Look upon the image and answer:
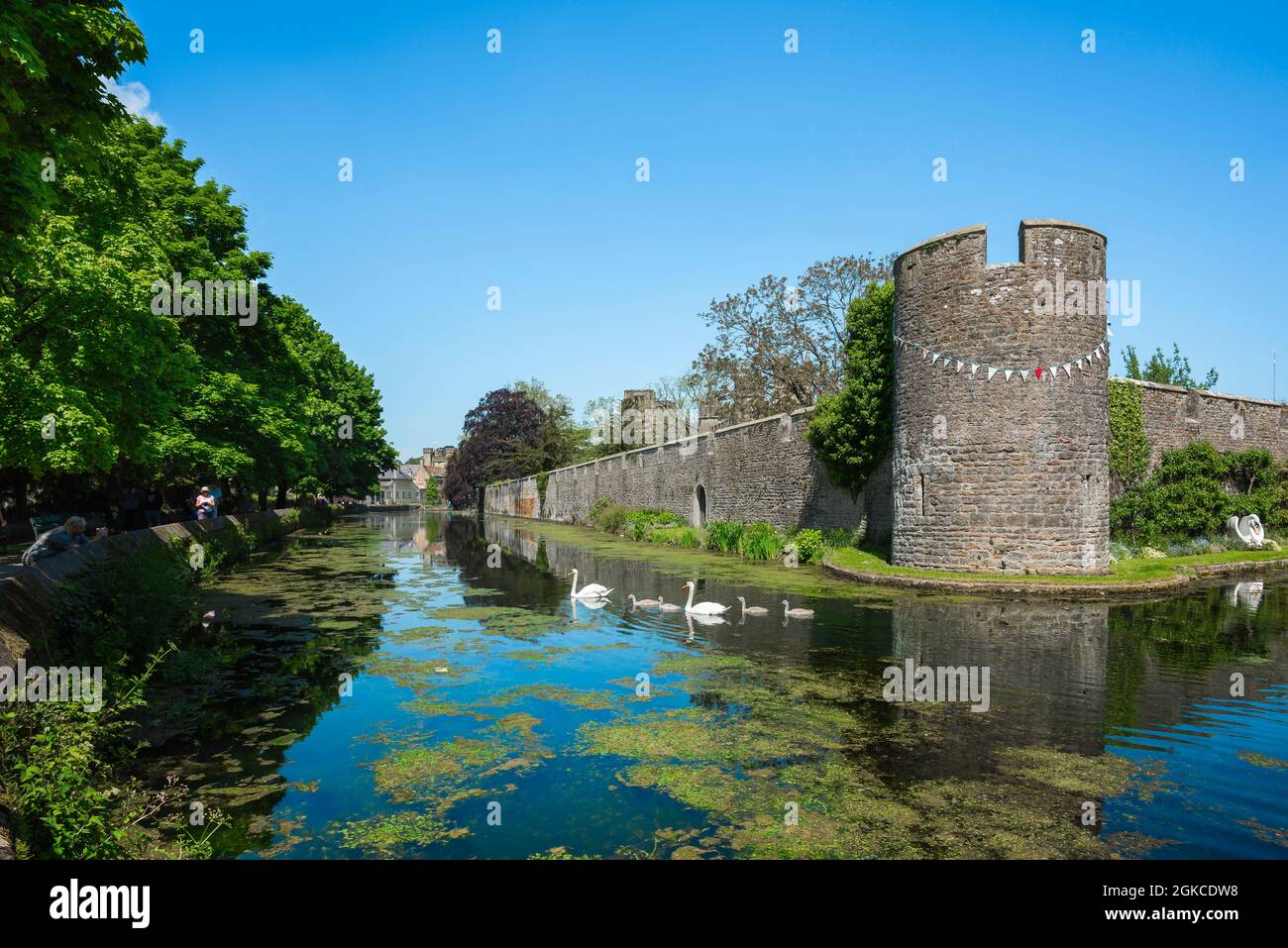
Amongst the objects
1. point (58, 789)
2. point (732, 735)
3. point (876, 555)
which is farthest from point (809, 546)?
point (58, 789)

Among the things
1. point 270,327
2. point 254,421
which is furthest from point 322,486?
point 254,421

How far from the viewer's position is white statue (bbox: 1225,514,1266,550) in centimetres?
2184

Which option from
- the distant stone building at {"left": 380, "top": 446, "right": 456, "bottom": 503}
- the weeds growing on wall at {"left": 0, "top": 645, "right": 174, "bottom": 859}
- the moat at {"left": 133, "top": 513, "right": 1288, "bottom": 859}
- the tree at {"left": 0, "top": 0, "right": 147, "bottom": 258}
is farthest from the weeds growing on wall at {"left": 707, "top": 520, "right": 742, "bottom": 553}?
the distant stone building at {"left": 380, "top": 446, "right": 456, "bottom": 503}

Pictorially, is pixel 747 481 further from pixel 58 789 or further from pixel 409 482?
pixel 409 482

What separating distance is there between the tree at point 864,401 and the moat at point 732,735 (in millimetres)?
8510

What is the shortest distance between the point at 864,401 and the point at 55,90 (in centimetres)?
1799

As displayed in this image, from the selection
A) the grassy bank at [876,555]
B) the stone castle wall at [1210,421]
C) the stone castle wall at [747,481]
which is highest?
the stone castle wall at [1210,421]

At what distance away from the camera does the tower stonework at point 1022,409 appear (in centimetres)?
1534

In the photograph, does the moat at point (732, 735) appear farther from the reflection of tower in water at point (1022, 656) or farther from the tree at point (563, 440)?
the tree at point (563, 440)

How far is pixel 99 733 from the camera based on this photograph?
533cm

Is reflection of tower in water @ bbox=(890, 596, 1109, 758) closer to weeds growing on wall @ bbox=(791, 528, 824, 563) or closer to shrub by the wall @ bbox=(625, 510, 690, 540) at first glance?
weeds growing on wall @ bbox=(791, 528, 824, 563)

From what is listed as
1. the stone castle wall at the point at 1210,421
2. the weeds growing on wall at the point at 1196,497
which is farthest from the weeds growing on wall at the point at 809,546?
the stone castle wall at the point at 1210,421
